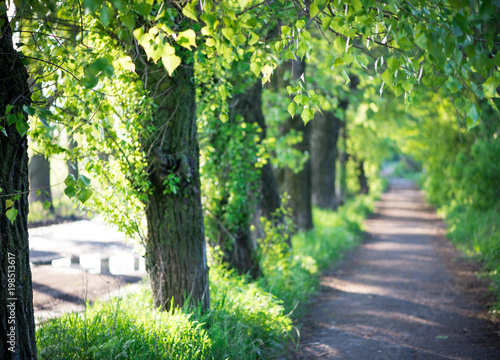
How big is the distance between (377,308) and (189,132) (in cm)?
428

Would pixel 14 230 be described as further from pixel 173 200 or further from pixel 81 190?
pixel 173 200

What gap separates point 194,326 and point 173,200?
1.36 meters

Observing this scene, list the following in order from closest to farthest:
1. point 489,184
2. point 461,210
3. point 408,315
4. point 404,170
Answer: point 408,315
point 489,184
point 461,210
point 404,170

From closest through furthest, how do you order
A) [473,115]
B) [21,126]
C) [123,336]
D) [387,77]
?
[21,126], [473,115], [387,77], [123,336]

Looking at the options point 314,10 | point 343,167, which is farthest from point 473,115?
point 343,167

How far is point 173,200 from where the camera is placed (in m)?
4.73

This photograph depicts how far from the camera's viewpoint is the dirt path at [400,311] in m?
5.13

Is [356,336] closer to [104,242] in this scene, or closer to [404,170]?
[104,242]

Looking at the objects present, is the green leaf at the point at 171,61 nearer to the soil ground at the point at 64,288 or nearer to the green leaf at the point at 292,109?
the green leaf at the point at 292,109

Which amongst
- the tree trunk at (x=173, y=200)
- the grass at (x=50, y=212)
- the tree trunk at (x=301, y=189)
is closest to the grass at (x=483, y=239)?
the tree trunk at (x=301, y=189)

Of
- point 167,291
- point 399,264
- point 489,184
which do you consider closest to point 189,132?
point 167,291

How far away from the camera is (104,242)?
12.2 metres

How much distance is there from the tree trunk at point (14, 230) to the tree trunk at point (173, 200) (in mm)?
1598

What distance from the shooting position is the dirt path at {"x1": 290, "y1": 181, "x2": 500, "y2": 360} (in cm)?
513
